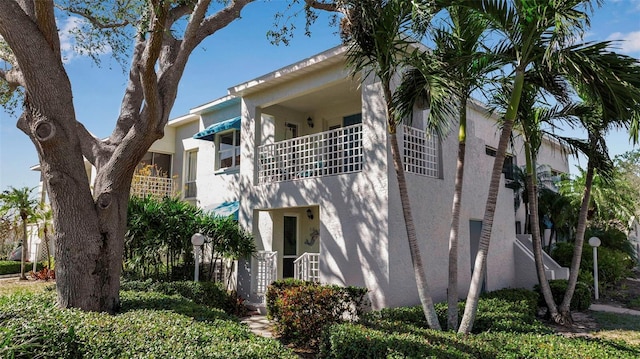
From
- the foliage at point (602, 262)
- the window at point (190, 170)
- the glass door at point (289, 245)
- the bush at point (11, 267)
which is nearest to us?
the glass door at point (289, 245)

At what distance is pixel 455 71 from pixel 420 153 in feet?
13.7

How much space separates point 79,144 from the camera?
9656mm

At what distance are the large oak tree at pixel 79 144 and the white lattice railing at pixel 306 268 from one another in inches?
231

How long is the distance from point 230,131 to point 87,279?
39.7ft

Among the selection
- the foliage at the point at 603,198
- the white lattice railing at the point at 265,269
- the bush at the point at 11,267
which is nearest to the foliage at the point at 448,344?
the white lattice railing at the point at 265,269

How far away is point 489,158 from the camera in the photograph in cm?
1681

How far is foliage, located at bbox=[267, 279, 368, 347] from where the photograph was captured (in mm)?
10352

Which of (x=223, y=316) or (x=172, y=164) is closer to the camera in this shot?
(x=223, y=316)

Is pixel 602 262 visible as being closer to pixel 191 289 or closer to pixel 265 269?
pixel 265 269

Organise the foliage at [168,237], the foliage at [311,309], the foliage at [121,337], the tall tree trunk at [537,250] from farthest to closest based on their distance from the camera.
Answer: the foliage at [168,237], the tall tree trunk at [537,250], the foliage at [311,309], the foliage at [121,337]

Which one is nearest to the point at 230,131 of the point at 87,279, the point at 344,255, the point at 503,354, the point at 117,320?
the point at 344,255

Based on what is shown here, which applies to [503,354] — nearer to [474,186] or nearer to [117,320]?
[117,320]

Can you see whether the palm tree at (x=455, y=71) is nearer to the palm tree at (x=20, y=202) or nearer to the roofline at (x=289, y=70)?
the roofline at (x=289, y=70)

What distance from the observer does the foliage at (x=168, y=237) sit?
1472 centimetres
